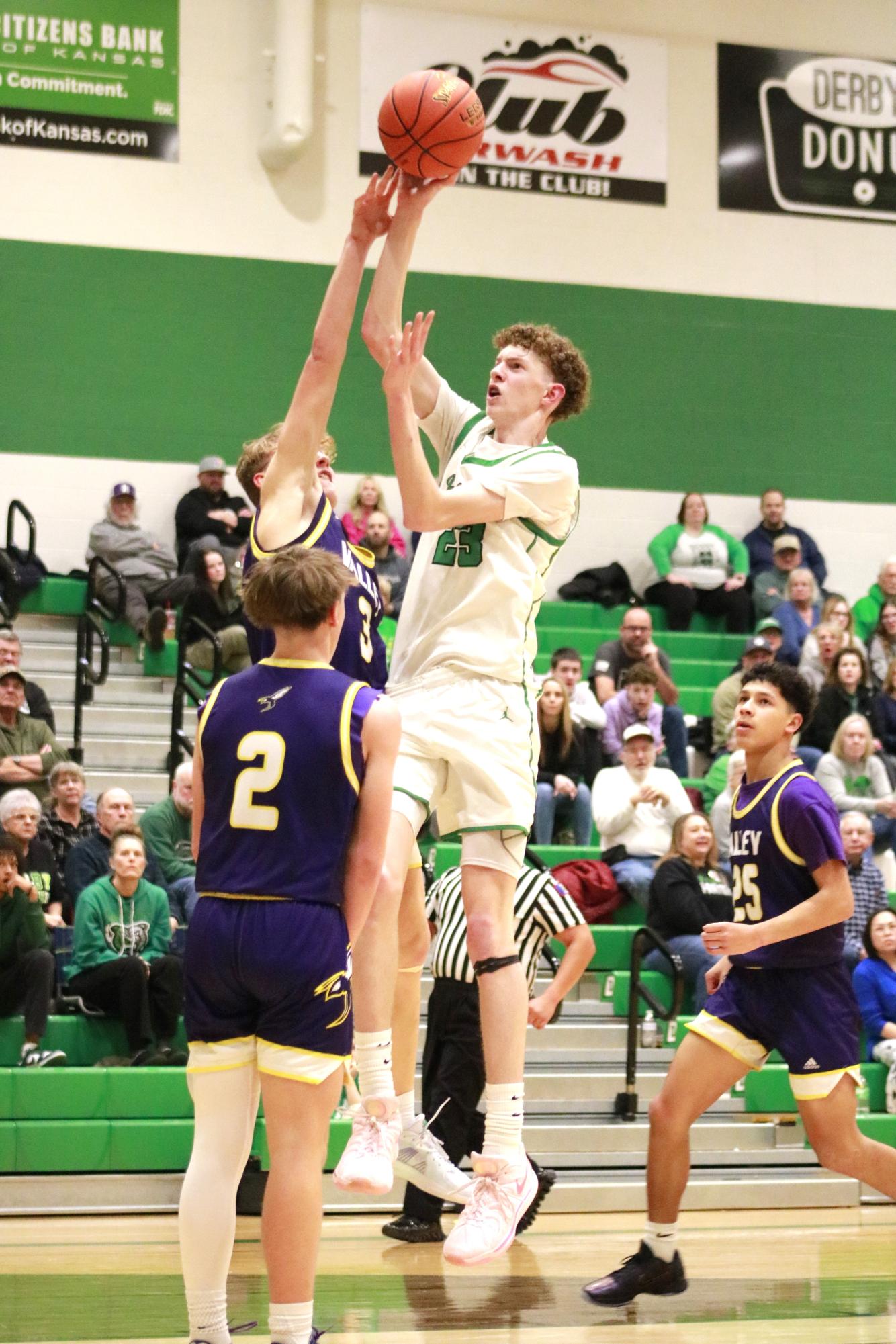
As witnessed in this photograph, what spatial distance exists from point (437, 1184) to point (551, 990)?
5.58ft

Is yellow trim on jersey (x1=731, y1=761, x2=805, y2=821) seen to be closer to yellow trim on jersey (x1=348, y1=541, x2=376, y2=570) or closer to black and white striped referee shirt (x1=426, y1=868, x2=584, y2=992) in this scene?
black and white striped referee shirt (x1=426, y1=868, x2=584, y2=992)

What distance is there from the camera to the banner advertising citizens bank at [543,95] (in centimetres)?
1459

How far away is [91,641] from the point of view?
11.7 m

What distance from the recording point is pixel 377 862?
3.87m

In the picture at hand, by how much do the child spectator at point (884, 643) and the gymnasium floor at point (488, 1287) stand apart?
640 centimetres

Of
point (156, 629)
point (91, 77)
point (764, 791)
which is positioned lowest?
point (764, 791)

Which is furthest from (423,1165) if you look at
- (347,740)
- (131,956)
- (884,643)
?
(884,643)

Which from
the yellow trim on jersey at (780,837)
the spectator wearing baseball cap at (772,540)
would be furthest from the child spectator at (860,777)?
the yellow trim on jersey at (780,837)

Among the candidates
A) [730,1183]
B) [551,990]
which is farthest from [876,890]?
[551,990]

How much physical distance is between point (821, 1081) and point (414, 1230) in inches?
79.9

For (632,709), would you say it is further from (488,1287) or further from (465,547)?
(465,547)

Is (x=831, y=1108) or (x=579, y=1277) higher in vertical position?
(x=831, y=1108)

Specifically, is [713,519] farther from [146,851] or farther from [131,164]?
[146,851]

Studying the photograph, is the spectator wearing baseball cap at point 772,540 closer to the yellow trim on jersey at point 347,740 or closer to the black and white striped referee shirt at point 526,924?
the black and white striped referee shirt at point 526,924
